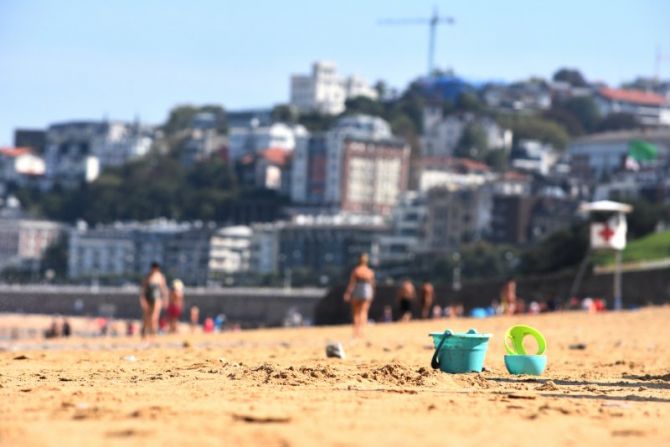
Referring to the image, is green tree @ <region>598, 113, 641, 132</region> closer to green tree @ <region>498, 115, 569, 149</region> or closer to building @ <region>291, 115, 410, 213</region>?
green tree @ <region>498, 115, 569, 149</region>

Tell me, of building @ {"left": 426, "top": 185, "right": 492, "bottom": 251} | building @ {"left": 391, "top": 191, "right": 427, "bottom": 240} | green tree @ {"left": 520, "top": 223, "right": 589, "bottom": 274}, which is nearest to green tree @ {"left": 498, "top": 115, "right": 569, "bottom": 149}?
building @ {"left": 391, "top": 191, "right": 427, "bottom": 240}

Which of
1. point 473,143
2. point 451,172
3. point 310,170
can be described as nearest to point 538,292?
point 451,172

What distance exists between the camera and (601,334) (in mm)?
23172

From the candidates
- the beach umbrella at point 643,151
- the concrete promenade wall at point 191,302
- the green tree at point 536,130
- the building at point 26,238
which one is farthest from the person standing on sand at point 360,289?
the green tree at point 536,130

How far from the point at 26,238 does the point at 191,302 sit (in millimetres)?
59486

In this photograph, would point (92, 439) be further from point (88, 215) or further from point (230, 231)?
point (88, 215)

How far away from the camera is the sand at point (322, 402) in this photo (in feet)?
25.7

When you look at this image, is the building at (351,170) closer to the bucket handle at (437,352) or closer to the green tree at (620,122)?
the green tree at (620,122)

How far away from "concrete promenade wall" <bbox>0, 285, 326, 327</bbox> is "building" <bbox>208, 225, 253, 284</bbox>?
19397mm

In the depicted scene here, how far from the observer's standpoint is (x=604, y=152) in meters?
166

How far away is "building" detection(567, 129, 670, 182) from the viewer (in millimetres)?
160375

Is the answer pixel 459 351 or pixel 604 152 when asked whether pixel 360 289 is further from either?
pixel 604 152

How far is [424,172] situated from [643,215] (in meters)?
88.2

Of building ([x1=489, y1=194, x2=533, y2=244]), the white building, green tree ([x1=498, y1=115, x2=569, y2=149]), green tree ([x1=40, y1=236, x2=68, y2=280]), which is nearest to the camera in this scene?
building ([x1=489, y1=194, x2=533, y2=244])
